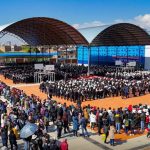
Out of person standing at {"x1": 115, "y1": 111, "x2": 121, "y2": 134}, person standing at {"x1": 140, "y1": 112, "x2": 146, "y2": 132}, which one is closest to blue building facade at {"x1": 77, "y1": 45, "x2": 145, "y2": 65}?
person standing at {"x1": 140, "y1": 112, "x2": 146, "y2": 132}

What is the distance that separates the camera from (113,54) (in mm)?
67562

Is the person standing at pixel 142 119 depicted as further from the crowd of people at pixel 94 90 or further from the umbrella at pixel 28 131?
the crowd of people at pixel 94 90

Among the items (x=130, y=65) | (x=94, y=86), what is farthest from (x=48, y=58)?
(x=94, y=86)

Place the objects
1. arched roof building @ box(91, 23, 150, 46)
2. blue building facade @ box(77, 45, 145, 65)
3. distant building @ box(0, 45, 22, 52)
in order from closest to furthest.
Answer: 1. arched roof building @ box(91, 23, 150, 46)
2. blue building facade @ box(77, 45, 145, 65)
3. distant building @ box(0, 45, 22, 52)

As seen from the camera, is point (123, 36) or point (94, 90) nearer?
point (94, 90)

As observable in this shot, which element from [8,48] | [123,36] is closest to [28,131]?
[123,36]

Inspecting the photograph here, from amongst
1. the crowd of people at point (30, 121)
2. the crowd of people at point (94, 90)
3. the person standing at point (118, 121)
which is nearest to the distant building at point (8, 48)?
the crowd of people at point (94, 90)

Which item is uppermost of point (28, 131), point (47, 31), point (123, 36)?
point (47, 31)

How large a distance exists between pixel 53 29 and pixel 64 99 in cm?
2894

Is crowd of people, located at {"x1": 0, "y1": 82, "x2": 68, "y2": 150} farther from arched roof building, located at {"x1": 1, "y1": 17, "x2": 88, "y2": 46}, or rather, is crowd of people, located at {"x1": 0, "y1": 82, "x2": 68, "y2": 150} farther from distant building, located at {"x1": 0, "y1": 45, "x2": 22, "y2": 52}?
distant building, located at {"x1": 0, "y1": 45, "x2": 22, "y2": 52}

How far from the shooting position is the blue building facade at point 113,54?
60.7 meters

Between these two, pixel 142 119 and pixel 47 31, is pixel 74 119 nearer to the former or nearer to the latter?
pixel 142 119

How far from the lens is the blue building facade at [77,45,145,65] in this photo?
6070 cm

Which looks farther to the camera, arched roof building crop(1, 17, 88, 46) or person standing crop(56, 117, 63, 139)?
arched roof building crop(1, 17, 88, 46)
